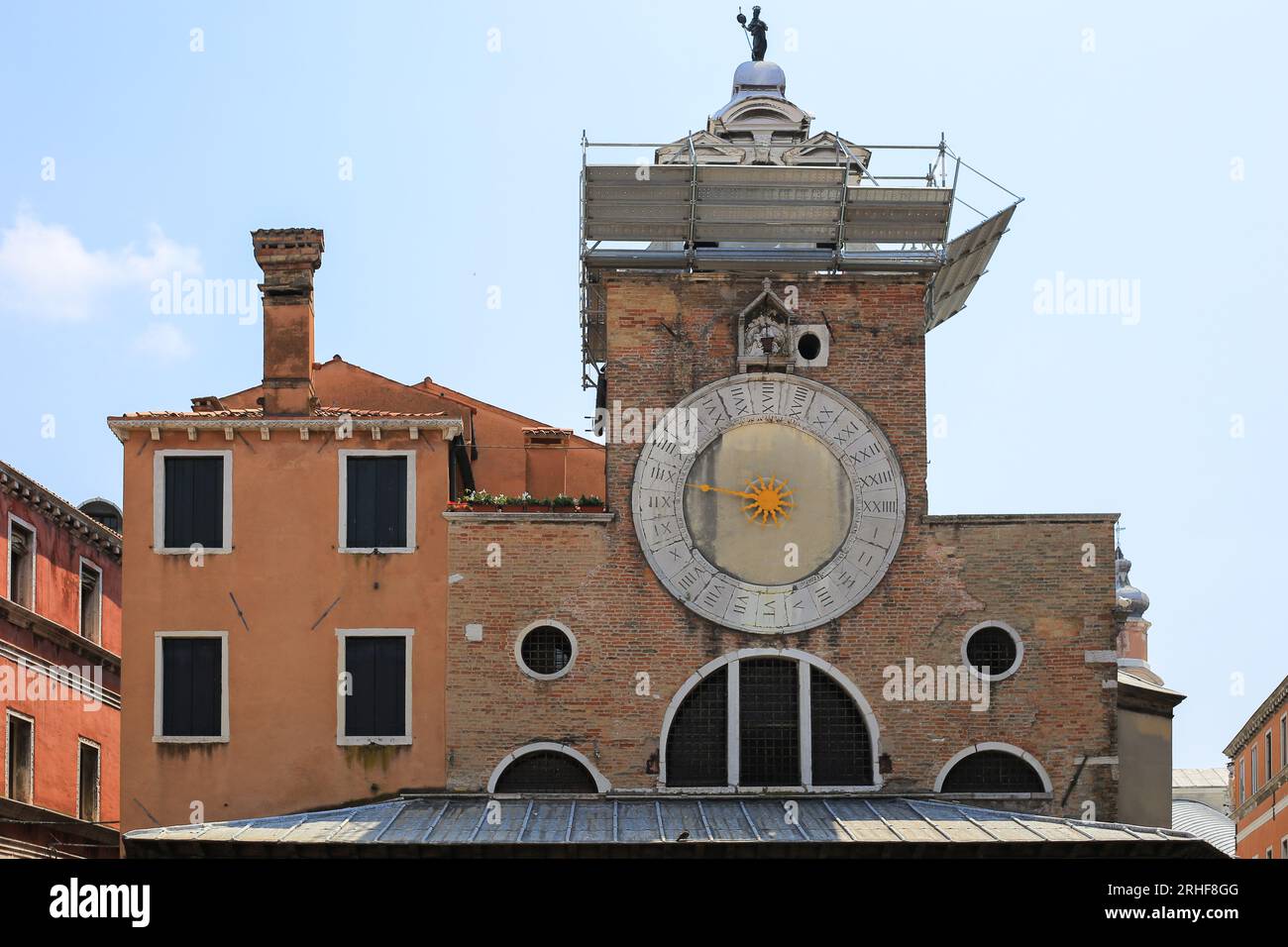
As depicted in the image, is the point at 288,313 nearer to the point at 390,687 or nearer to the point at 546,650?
the point at 390,687

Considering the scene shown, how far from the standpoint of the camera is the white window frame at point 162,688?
38.8 metres

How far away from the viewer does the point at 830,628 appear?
39438 mm

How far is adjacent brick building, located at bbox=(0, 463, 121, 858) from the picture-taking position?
4741 centimetres

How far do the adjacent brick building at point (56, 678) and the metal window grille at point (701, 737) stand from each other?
41.7 feet

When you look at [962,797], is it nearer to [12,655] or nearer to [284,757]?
[284,757]

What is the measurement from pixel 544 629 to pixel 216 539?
5878 mm

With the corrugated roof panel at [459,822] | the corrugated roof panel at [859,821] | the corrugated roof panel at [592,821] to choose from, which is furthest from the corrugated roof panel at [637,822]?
the corrugated roof panel at [859,821]

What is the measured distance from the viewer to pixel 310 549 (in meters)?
39.5

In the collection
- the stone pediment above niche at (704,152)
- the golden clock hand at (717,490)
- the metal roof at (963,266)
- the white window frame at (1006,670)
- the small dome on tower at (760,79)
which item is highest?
the small dome on tower at (760,79)

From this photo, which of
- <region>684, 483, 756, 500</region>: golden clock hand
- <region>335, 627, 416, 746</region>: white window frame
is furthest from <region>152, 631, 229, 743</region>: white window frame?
<region>684, 483, 756, 500</region>: golden clock hand

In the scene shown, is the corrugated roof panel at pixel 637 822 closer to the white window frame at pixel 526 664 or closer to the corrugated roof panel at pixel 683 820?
the corrugated roof panel at pixel 683 820

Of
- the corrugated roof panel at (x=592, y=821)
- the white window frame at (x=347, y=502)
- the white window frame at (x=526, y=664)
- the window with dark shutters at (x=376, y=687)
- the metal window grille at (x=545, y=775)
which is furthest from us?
the white window frame at (x=347, y=502)

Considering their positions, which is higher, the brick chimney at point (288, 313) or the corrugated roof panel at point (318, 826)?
the brick chimney at point (288, 313)
